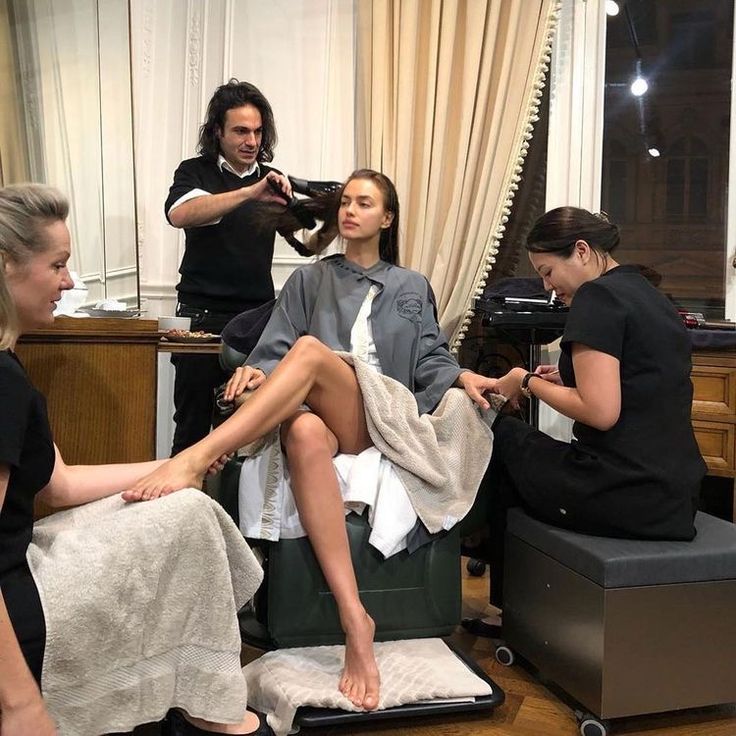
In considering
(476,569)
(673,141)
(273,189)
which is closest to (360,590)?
(476,569)

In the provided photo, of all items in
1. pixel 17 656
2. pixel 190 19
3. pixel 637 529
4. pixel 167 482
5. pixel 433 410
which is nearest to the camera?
pixel 17 656

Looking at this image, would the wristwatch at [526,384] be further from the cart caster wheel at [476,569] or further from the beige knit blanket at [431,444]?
the cart caster wheel at [476,569]

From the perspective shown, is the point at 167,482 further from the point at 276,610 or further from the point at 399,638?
the point at 399,638

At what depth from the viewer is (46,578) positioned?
43.8 inches

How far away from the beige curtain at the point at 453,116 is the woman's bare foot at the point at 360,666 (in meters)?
1.58

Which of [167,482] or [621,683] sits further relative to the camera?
[621,683]

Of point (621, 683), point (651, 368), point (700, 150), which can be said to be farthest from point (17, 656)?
point (700, 150)

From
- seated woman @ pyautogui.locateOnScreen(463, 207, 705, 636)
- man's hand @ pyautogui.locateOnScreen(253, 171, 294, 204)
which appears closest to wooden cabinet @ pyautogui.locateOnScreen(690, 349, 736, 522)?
seated woman @ pyautogui.locateOnScreen(463, 207, 705, 636)

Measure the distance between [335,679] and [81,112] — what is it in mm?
1510

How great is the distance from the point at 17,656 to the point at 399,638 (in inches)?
39.8

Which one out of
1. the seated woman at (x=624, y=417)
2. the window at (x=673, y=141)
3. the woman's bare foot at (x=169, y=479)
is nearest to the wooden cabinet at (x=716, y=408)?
Result: the window at (x=673, y=141)

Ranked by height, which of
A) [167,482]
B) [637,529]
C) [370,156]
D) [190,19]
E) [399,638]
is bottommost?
[399,638]

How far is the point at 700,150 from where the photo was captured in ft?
10.2

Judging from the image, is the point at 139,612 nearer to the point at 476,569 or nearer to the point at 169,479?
the point at 169,479
